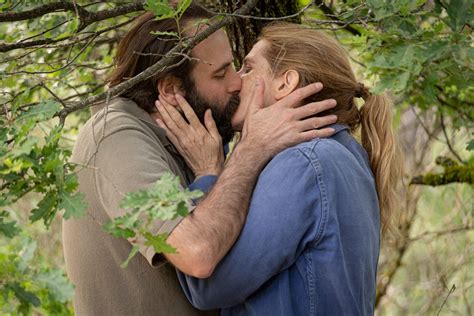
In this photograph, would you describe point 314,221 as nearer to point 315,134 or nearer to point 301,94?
point 315,134

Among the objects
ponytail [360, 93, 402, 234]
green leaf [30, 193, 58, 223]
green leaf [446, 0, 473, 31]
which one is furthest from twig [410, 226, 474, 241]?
green leaf [30, 193, 58, 223]

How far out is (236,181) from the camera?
2480 millimetres

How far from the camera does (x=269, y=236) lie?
7.79ft

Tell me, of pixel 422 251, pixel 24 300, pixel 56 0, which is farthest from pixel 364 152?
pixel 422 251

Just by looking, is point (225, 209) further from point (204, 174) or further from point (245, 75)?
point (245, 75)

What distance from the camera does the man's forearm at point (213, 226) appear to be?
2.28 m

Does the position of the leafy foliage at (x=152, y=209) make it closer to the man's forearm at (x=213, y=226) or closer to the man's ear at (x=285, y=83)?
the man's forearm at (x=213, y=226)

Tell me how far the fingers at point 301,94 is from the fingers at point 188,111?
1.11 feet

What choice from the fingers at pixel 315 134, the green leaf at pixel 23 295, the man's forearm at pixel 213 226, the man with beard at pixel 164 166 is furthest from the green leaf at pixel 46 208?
the fingers at pixel 315 134

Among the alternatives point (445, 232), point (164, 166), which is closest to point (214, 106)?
point (164, 166)

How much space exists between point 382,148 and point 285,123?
41 centimetres

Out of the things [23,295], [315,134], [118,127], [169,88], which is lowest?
[315,134]

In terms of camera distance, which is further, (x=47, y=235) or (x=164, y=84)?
(x=47, y=235)

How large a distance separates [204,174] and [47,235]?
3.99m
